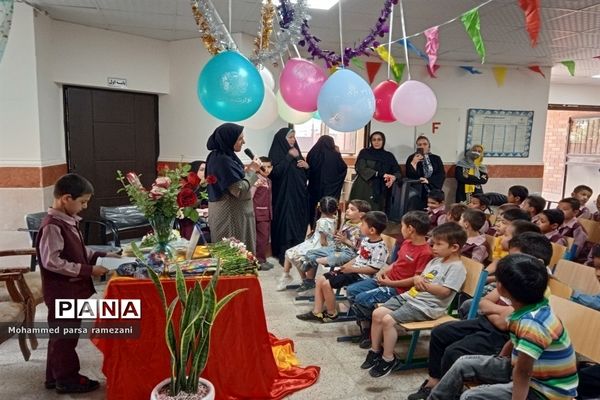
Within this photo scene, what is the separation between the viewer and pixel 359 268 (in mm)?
3057

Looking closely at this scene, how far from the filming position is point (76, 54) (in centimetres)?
489

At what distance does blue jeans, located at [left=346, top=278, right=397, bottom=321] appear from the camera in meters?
2.77

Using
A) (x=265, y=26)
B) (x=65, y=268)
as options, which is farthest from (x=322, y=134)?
(x=65, y=268)

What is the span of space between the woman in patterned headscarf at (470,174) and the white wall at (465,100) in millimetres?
268

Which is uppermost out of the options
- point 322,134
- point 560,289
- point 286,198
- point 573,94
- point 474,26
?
point 573,94

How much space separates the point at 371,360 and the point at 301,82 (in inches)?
78.9

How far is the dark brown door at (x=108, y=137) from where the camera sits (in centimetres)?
508

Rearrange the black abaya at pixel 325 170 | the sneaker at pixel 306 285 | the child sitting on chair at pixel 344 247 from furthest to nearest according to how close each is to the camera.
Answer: the black abaya at pixel 325 170 < the sneaker at pixel 306 285 < the child sitting on chair at pixel 344 247

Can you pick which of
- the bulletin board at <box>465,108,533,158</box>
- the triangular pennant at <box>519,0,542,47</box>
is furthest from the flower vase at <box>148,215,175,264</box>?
the bulletin board at <box>465,108,533,158</box>

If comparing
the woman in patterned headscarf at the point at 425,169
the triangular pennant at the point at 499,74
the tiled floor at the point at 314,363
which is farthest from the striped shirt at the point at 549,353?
the triangular pennant at the point at 499,74

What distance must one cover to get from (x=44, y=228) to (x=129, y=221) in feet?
7.04

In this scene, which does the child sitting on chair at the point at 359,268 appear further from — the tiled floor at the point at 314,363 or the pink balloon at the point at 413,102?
the pink balloon at the point at 413,102

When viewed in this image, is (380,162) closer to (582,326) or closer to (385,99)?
(385,99)

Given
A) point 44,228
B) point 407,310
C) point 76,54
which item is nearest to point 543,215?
point 407,310
